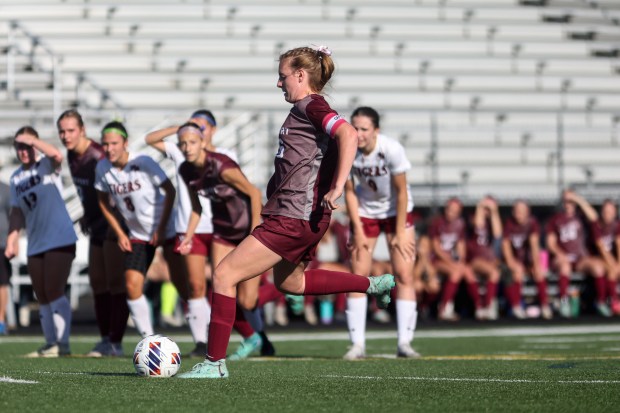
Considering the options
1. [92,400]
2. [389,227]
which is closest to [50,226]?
[389,227]

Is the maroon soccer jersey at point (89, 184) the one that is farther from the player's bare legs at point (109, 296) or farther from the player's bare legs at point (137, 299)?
the player's bare legs at point (137, 299)

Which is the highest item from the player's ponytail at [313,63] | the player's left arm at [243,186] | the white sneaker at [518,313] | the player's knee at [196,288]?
the player's ponytail at [313,63]

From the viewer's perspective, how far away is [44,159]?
9.39 m

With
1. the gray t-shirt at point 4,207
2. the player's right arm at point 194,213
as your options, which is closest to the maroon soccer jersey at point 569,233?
the gray t-shirt at point 4,207

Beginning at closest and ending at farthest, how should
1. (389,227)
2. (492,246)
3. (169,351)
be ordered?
1. (169,351)
2. (389,227)
3. (492,246)

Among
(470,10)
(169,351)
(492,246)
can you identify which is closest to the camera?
(169,351)

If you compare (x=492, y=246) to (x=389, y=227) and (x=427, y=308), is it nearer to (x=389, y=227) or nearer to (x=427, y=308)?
(x=427, y=308)

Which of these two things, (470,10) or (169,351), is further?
(470,10)

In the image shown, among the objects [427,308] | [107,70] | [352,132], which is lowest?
[427,308]

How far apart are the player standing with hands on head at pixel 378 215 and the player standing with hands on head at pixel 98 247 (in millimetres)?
1910

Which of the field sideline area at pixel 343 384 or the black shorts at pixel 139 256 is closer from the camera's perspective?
the field sideline area at pixel 343 384

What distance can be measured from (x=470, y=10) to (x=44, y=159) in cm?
1615

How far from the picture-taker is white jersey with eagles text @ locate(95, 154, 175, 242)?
8977 millimetres

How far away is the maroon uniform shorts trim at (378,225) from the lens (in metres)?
8.97
